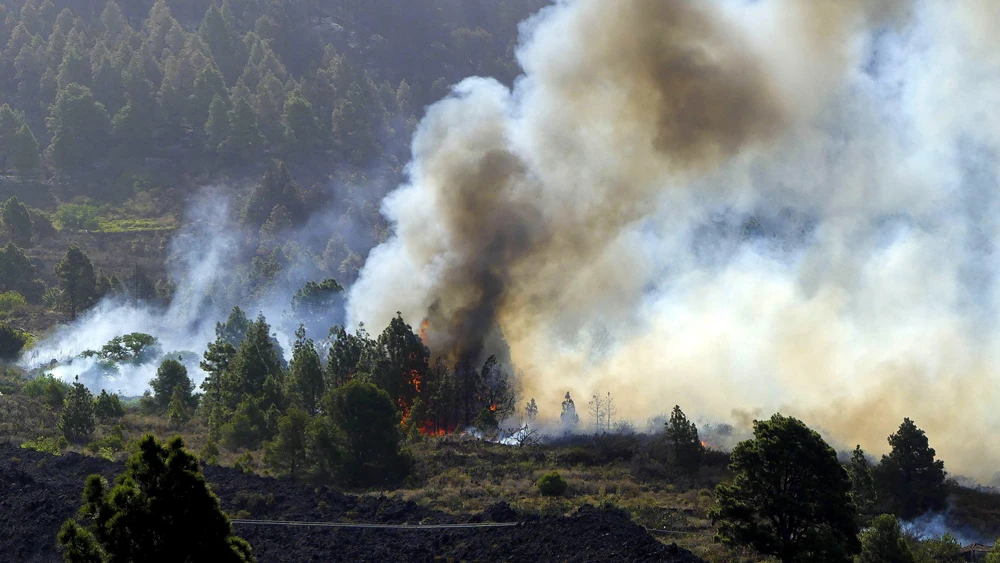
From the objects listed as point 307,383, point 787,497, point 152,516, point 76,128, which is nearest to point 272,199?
point 76,128

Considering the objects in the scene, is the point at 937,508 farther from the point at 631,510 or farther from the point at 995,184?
the point at 995,184

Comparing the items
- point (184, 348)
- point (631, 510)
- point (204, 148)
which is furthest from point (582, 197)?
point (204, 148)

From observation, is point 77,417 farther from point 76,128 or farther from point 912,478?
point 76,128

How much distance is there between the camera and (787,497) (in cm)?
3884

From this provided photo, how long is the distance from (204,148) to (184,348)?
71.5 metres

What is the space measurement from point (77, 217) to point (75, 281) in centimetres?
4985

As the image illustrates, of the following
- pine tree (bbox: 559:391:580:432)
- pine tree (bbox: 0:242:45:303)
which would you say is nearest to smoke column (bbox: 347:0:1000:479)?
pine tree (bbox: 559:391:580:432)

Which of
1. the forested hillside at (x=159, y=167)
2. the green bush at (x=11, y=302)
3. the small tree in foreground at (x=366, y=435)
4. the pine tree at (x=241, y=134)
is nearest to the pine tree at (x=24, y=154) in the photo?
the forested hillside at (x=159, y=167)

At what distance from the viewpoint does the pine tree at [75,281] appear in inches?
4309

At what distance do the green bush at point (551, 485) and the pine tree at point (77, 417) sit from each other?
1201 inches

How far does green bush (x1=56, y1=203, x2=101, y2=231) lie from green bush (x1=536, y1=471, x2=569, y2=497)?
118m

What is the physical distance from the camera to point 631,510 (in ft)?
171

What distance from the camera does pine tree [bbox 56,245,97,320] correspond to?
10944cm

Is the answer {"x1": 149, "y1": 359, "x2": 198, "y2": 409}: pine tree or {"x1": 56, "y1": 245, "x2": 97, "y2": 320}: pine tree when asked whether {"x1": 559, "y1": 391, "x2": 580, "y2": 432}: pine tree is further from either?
{"x1": 56, "y1": 245, "x2": 97, "y2": 320}: pine tree
